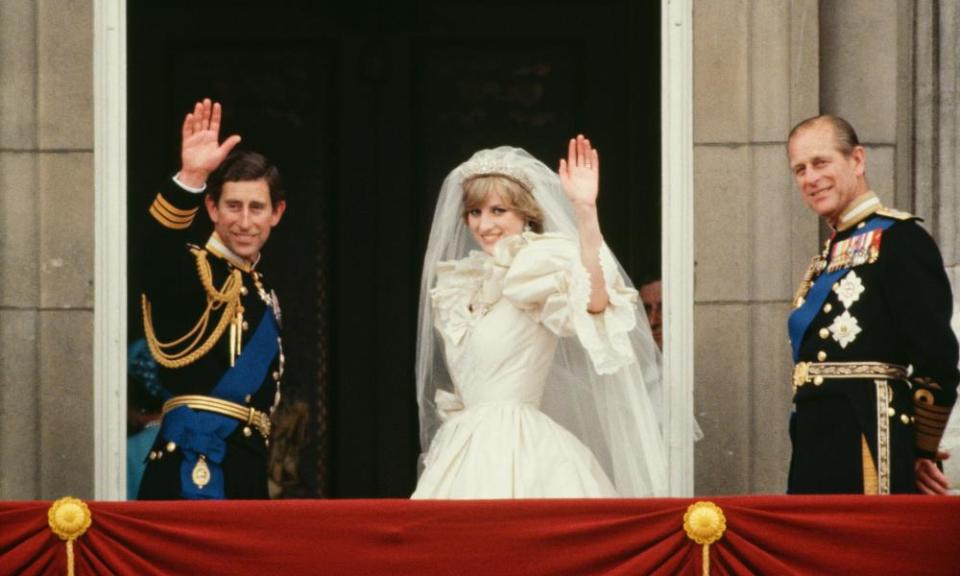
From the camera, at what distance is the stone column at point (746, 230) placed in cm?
1032

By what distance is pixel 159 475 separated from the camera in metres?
9.56

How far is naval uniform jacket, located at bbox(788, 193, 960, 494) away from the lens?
895 cm

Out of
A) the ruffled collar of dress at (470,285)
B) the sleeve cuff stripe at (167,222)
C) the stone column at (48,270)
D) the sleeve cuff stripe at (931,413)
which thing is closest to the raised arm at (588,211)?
the ruffled collar of dress at (470,285)

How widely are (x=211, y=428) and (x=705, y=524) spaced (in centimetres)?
204

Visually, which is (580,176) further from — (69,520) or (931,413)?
(69,520)

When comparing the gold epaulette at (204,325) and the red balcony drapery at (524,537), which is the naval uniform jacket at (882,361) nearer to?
the red balcony drapery at (524,537)

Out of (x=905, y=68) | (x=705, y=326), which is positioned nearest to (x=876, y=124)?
(x=905, y=68)

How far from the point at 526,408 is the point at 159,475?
1428mm

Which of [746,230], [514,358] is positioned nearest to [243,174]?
[514,358]

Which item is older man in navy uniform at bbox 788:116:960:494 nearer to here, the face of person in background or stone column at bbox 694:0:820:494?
stone column at bbox 694:0:820:494

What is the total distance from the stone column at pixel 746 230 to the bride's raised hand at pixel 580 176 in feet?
3.45

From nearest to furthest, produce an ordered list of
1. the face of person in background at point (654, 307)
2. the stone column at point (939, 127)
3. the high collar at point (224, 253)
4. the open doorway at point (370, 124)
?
the high collar at point (224, 253) < the stone column at point (939, 127) < the face of person in background at point (654, 307) < the open doorway at point (370, 124)

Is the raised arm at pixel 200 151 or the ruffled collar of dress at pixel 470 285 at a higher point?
the raised arm at pixel 200 151

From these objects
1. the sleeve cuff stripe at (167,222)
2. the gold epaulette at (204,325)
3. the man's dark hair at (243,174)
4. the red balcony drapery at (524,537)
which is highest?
the man's dark hair at (243,174)
